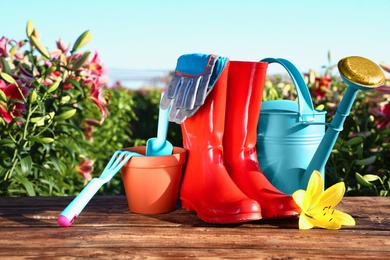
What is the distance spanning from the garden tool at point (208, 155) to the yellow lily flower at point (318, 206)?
0.14 m

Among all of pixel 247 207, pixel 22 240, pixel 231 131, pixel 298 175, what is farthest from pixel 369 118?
pixel 22 240

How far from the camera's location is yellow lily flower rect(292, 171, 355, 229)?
4.30 ft

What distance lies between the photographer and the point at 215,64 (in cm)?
141

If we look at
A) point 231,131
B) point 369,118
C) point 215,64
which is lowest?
point 369,118

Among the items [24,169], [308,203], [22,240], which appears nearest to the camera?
[22,240]

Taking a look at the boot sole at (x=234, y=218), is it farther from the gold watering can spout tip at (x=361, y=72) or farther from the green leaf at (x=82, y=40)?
the green leaf at (x=82, y=40)

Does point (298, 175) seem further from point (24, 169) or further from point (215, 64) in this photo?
point (24, 169)

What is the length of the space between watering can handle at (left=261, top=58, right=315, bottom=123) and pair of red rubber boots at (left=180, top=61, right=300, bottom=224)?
0.10 metres

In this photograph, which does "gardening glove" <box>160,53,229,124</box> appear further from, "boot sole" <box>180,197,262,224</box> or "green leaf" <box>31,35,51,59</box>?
"green leaf" <box>31,35,51,59</box>

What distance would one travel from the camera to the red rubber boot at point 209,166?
1.34m

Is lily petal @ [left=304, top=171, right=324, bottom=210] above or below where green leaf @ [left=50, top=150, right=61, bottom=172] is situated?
above

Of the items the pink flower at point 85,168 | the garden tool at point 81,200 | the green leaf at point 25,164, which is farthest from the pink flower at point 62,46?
the garden tool at point 81,200

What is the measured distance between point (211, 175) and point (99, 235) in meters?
0.37

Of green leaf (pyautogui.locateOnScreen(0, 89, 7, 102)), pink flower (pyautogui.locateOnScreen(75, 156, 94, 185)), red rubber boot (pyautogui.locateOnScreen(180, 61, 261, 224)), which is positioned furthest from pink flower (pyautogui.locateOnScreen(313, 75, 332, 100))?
green leaf (pyautogui.locateOnScreen(0, 89, 7, 102))
